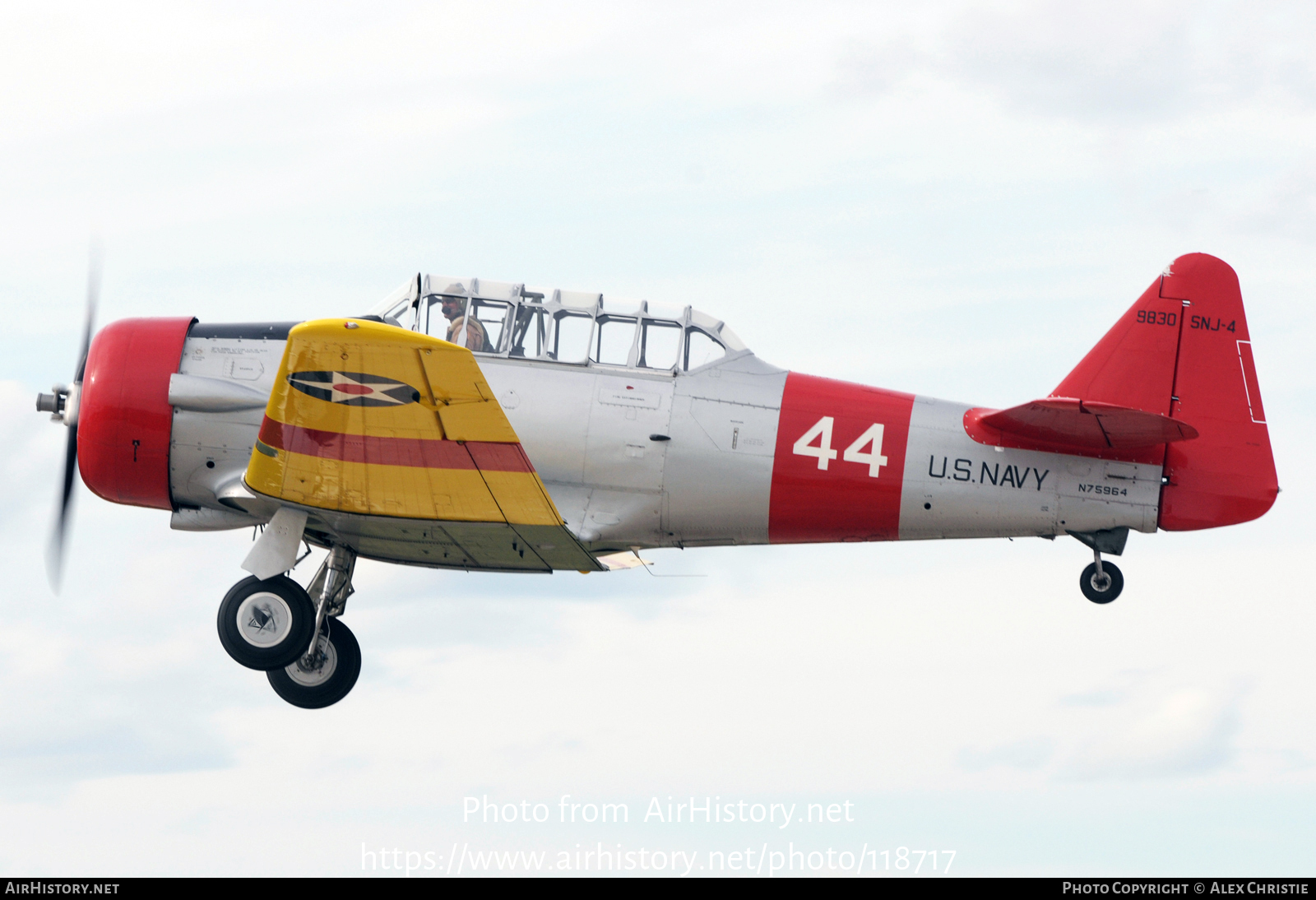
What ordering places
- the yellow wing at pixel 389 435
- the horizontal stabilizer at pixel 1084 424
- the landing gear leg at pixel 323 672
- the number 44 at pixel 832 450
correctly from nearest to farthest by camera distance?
the yellow wing at pixel 389 435 < the horizontal stabilizer at pixel 1084 424 < the number 44 at pixel 832 450 < the landing gear leg at pixel 323 672

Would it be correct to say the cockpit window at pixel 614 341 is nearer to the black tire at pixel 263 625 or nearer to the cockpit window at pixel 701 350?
the cockpit window at pixel 701 350

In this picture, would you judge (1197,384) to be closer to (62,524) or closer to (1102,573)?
(1102,573)

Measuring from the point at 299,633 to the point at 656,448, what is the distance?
302cm

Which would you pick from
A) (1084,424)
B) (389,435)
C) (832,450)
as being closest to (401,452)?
(389,435)

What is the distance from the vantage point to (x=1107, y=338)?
12.1m

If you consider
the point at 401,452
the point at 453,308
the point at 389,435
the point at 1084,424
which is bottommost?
the point at 401,452

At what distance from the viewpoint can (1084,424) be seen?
11.3 metres

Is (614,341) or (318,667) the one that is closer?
(614,341)

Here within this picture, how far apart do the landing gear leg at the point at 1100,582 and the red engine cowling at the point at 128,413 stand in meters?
7.01

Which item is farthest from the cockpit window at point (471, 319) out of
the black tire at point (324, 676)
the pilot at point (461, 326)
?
the black tire at point (324, 676)

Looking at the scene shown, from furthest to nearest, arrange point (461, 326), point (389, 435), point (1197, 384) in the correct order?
point (1197, 384)
point (461, 326)
point (389, 435)

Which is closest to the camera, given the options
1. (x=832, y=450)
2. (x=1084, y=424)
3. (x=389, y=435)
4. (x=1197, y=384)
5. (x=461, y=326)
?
(x=389, y=435)

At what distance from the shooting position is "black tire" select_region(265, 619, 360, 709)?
12.6m

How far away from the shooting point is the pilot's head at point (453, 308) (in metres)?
11.7
